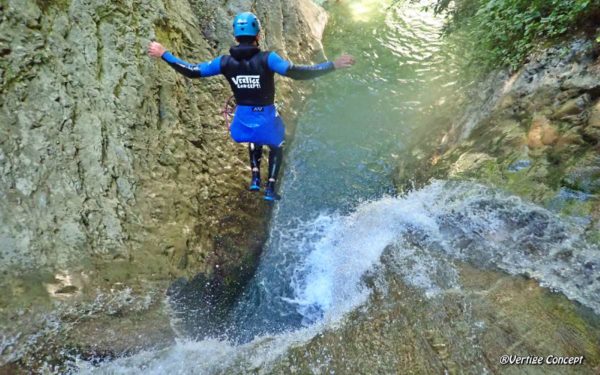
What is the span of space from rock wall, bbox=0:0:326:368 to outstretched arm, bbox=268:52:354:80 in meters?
2.01

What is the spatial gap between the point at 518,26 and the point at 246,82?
452 cm

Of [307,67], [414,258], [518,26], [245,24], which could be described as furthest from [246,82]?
[518,26]

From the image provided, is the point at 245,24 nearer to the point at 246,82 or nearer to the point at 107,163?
the point at 246,82

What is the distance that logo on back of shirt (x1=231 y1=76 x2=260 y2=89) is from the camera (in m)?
4.89

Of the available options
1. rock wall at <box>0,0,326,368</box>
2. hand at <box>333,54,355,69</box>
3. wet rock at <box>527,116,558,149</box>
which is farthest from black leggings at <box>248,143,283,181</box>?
wet rock at <box>527,116,558,149</box>

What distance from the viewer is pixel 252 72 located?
15.8ft

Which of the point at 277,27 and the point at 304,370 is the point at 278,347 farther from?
the point at 277,27

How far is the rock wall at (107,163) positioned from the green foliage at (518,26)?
507 cm

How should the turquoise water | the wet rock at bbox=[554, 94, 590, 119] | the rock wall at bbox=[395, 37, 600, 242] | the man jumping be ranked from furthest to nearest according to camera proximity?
the wet rock at bbox=[554, 94, 590, 119] → the man jumping → the rock wall at bbox=[395, 37, 600, 242] → the turquoise water

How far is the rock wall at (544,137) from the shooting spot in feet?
14.4

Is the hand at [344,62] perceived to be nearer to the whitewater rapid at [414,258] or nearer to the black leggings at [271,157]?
the black leggings at [271,157]

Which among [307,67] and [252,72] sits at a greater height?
[307,67]

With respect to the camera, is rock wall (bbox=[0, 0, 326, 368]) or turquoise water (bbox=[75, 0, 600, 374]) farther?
rock wall (bbox=[0, 0, 326, 368])

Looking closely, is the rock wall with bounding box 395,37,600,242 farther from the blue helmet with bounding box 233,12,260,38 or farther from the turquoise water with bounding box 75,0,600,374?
the blue helmet with bounding box 233,12,260,38
